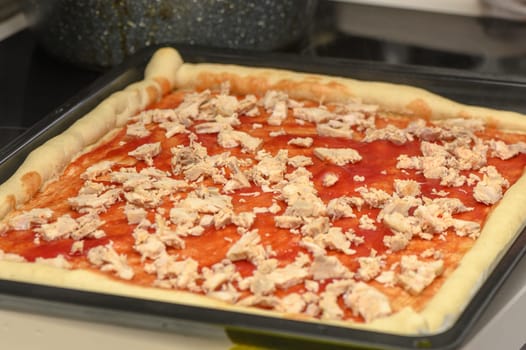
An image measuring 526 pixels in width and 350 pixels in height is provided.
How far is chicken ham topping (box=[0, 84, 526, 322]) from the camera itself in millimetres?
1523

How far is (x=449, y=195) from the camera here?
1800mm

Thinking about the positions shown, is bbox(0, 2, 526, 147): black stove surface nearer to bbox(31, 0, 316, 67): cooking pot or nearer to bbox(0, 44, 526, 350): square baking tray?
bbox(31, 0, 316, 67): cooking pot

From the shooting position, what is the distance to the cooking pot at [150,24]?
2.37 m

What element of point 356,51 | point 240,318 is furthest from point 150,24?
point 240,318

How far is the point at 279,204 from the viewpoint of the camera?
5.76 feet

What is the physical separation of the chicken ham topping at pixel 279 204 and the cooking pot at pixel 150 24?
290 mm

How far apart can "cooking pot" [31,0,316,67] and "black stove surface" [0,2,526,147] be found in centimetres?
10

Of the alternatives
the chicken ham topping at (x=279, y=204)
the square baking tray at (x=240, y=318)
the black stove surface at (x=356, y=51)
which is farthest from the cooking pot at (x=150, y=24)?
the square baking tray at (x=240, y=318)

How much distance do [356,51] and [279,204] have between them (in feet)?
3.65

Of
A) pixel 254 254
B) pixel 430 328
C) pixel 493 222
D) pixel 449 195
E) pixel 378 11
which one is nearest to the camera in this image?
pixel 430 328

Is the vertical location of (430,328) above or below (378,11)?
above

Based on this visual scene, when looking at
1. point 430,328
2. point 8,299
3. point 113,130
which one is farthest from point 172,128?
point 430,328

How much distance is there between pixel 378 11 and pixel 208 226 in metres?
1.59

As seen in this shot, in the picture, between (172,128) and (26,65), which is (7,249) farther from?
(26,65)
